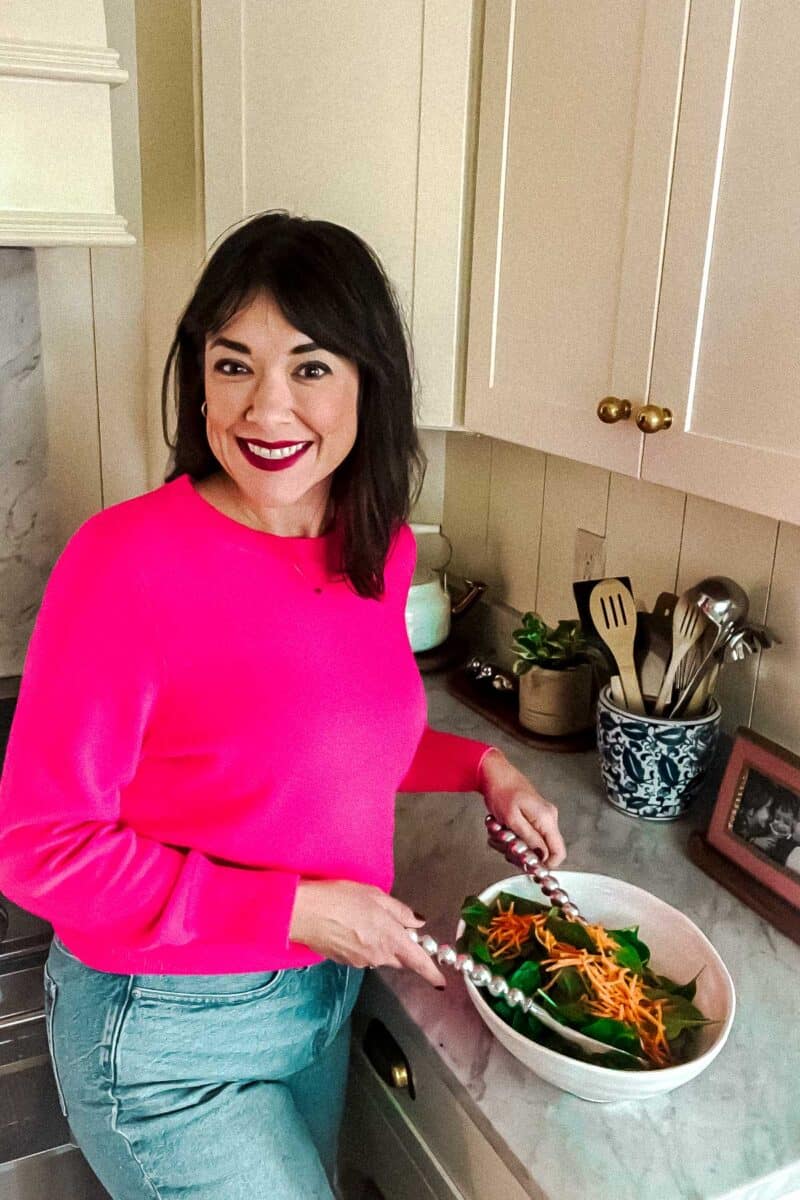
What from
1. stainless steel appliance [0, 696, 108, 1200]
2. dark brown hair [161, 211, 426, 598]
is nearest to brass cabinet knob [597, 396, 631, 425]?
dark brown hair [161, 211, 426, 598]

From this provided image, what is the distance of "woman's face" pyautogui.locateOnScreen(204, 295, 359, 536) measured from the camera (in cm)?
92

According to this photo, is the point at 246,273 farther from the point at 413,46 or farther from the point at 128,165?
the point at 128,165

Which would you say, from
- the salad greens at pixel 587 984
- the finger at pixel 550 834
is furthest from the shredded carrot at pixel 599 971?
the finger at pixel 550 834

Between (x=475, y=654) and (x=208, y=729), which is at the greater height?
(x=208, y=729)

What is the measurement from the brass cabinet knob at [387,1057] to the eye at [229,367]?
68 cm

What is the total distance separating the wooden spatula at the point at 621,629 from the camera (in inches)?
50.8

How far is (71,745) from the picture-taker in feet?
2.71

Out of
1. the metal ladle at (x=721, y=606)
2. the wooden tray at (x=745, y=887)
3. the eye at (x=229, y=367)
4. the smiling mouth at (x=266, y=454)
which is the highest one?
the eye at (x=229, y=367)

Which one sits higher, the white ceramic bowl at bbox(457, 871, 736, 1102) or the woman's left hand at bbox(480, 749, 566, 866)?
the woman's left hand at bbox(480, 749, 566, 866)

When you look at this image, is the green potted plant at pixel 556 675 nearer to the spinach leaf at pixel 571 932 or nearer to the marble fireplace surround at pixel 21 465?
the spinach leaf at pixel 571 932

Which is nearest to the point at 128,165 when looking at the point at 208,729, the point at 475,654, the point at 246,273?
the point at 246,273

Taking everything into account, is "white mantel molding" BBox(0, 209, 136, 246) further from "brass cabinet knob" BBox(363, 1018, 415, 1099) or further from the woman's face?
"brass cabinet knob" BBox(363, 1018, 415, 1099)

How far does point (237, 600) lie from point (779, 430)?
20.4 inches

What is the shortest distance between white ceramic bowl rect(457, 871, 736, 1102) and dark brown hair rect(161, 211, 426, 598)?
0.39 m
